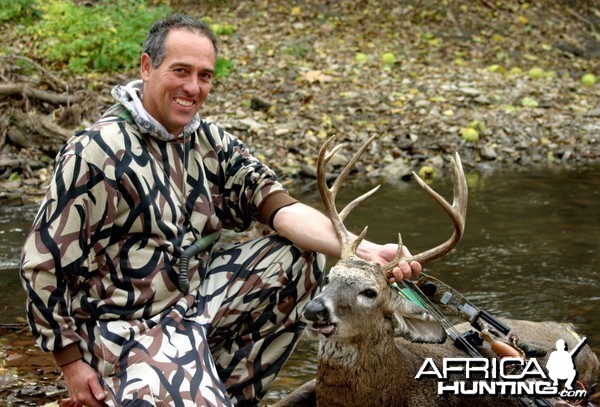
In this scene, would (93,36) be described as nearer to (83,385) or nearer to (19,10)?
(19,10)

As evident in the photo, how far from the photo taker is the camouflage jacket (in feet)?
11.1

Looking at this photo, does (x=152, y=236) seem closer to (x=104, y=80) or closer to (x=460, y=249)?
(x=460, y=249)

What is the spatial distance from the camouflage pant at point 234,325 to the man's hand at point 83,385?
6 cm

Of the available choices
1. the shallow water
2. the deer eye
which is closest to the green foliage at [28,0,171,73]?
the shallow water

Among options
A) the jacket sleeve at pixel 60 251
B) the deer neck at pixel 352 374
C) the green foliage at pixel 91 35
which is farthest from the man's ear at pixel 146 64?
the green foliage at pixel 91 35

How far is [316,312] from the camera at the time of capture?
3.44 metres

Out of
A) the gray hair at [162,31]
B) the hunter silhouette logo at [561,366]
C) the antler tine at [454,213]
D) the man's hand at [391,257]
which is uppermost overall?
the gray hair at [162,31]

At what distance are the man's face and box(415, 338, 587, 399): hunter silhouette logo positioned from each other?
147 centimetres

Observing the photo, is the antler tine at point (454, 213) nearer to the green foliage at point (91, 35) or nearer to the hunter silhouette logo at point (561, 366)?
the hunter silhouette logo at point (561, 366)

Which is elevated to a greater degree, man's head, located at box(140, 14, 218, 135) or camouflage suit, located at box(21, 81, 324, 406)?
man's head, located at box(140, 14, 218, 135)

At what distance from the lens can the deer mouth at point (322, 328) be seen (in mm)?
3480

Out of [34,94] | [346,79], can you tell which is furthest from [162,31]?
[346,79]

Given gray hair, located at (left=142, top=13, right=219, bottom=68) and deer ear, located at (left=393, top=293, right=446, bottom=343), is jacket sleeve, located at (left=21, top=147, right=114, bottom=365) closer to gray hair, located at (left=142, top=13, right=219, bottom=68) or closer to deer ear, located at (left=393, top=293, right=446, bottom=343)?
gray hair, located at (left=142, top=13, right=219, bottom=68)

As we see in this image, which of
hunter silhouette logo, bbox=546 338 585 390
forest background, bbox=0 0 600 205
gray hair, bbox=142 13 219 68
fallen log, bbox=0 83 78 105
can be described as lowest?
hunter silhouette logo, bbox=546 338 585 390
